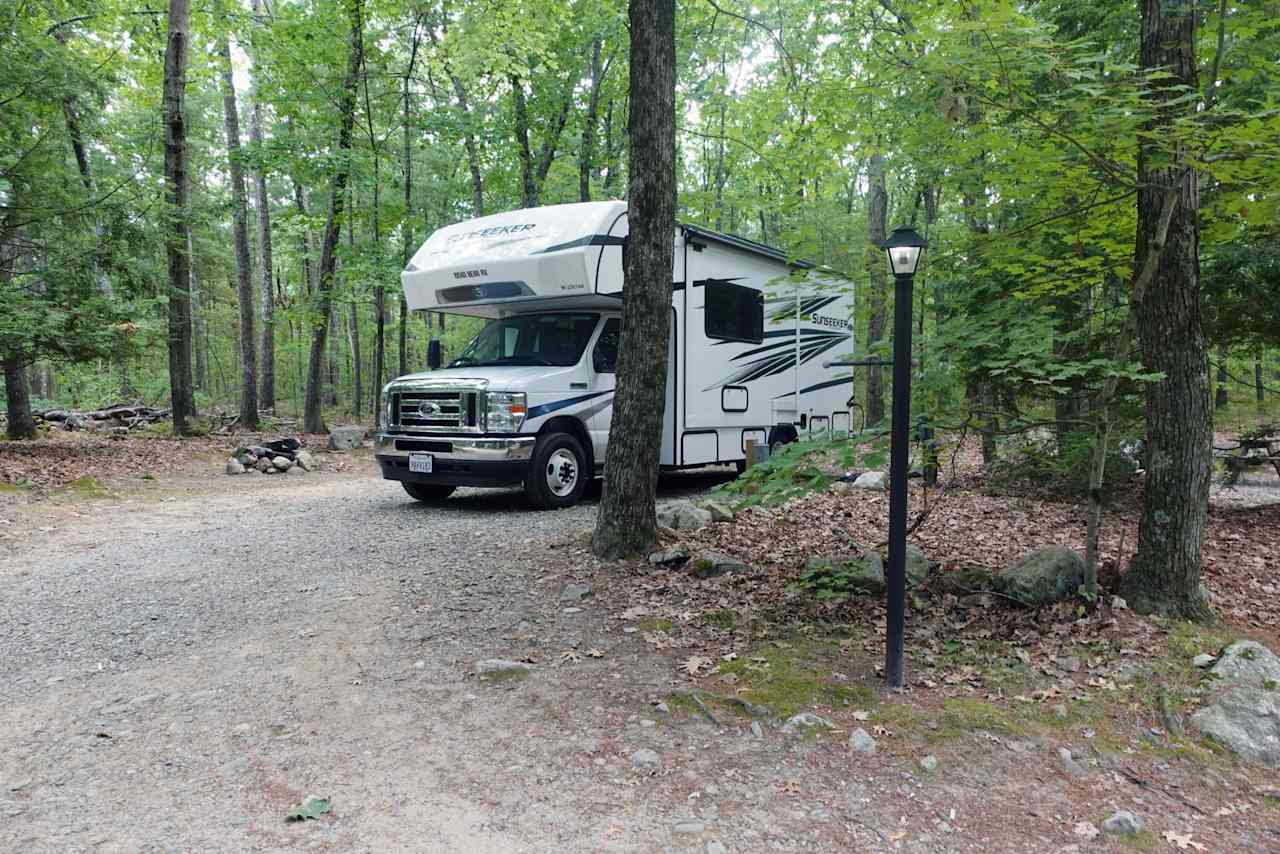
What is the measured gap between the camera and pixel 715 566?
563 cm

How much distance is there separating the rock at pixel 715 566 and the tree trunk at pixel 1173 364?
2438mm

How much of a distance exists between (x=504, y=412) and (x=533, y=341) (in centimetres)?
135

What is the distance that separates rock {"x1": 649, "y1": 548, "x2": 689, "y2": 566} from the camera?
573 cm

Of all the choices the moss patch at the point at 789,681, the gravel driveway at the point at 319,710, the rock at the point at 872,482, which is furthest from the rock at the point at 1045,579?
the rock at the point at 872,482

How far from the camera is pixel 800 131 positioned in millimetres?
7336

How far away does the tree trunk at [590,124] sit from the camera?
17.7 meters

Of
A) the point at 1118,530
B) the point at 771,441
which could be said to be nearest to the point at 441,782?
the point at 1118,530

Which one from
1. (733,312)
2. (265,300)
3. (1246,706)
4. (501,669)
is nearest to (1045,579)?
(1246,706)

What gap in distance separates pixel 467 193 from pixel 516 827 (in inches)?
754

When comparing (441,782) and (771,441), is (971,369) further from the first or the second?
(771,441)

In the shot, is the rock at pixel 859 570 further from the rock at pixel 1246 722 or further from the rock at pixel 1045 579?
the rock at pixel 1246 722

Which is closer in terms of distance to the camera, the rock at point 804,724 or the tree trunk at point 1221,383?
the rock at point 804,724

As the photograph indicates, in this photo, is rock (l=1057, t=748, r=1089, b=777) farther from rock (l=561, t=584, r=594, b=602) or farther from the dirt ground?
rock (l=561, t=584, r=594, b=602)

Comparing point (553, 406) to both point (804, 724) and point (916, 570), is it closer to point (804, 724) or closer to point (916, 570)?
point (916, 570)
